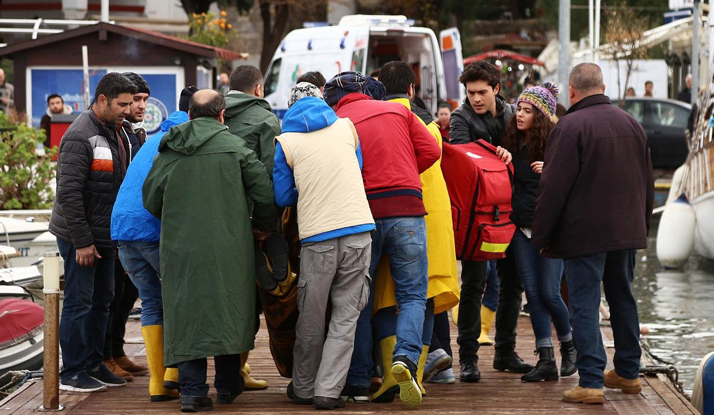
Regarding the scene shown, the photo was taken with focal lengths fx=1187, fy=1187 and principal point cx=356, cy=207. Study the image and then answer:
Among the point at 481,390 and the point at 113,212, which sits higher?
the point at 113,212

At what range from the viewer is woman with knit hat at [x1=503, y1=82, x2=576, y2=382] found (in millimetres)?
7375

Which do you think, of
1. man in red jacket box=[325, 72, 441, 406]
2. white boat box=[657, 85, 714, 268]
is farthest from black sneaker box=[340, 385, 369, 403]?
white boat box=[657, 85, 714, 268]

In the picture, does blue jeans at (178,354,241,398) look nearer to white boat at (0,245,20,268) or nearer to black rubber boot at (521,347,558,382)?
black rubber boot at (521,347,558,382)

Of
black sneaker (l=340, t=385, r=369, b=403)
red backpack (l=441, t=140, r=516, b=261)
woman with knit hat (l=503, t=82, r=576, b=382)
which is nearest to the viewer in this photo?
black sneaker (l=340, t=385, r=369, b=403)

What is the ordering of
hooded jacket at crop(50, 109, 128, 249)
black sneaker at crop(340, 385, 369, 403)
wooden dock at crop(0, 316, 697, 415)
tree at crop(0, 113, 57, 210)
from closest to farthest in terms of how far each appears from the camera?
wooden dock at crop(0, 316, 697, 415), black sneaker at crop(340, 385, 369, 403), hooded jacket at crop(50, 109, 128, 249), tree at crop(0, 113, 57, 210)

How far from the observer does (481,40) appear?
51906 millimetres

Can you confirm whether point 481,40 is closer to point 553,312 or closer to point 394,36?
point 394,36

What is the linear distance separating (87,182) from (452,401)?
250 cm

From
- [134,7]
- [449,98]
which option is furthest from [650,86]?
[134,7]

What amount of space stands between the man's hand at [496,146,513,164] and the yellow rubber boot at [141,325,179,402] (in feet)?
7.60

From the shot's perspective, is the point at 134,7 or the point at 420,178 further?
the point at 134,7

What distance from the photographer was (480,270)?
25.1ft

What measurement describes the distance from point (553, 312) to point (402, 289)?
51.8 inches

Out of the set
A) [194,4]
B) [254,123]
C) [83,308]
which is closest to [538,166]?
[254,123]
